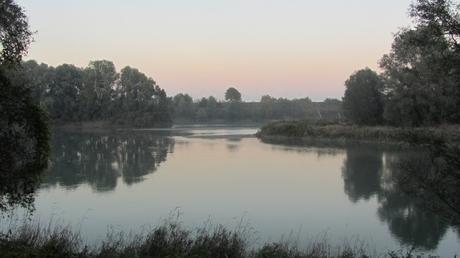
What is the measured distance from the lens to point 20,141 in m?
10.1

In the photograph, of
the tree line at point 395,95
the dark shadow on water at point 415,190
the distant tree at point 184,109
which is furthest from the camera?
the distant tree at point 184,109

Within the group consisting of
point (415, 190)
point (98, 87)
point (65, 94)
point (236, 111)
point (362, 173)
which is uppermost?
point (98, 87)

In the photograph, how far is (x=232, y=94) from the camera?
185125 mm

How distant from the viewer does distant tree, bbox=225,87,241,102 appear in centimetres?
18500

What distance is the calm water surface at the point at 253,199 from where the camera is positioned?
15.2 m

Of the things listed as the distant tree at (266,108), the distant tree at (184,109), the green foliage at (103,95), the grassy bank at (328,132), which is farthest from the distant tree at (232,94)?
the grassy bank at (328,132)

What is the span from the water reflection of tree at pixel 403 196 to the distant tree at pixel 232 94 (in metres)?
149

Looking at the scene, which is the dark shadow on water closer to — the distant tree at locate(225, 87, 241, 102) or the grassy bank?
the grassy bank

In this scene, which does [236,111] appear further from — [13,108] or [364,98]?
[13,108]

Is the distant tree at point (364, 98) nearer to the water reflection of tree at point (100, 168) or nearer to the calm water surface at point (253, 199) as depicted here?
the calm water surface at point (253, 199)

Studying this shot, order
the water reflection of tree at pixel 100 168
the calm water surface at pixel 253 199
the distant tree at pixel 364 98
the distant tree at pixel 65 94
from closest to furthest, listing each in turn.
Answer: the calm water surface at pixel 253 199 < the water reflection of tree at pixel 100 168 < the distant tree at pixel 364 98 < the distant tree at pixel 65 94

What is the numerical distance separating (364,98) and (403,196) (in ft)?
149

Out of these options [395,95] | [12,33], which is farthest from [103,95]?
[12,33]

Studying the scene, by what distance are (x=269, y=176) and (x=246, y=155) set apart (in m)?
13.3
